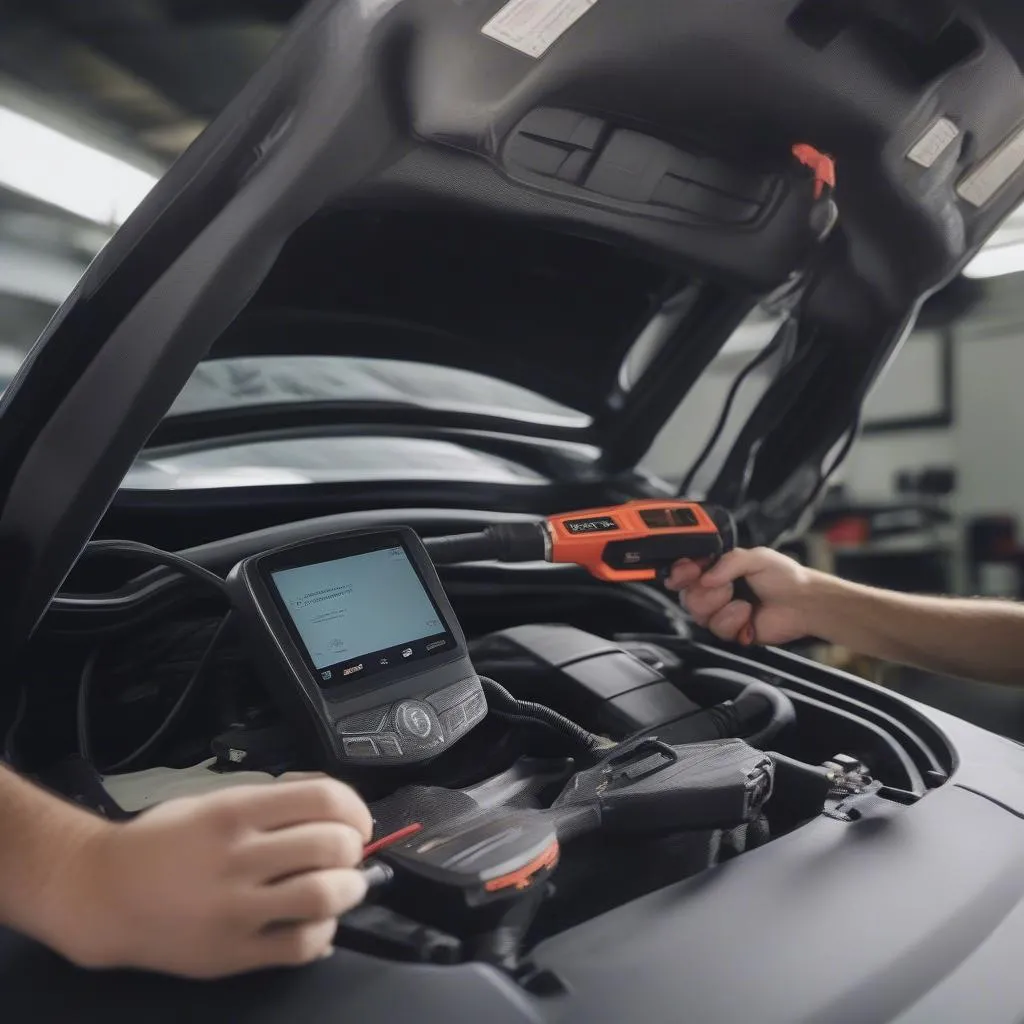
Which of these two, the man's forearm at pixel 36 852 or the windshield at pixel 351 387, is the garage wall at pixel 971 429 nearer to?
the windshield at pixel 351 387

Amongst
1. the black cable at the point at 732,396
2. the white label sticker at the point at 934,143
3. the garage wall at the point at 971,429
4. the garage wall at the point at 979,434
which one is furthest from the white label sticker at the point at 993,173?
the garage wall at the point at 979,434

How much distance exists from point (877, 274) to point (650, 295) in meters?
0.31

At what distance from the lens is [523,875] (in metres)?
0.58

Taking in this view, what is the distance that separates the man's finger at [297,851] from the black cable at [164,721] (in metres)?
0.39

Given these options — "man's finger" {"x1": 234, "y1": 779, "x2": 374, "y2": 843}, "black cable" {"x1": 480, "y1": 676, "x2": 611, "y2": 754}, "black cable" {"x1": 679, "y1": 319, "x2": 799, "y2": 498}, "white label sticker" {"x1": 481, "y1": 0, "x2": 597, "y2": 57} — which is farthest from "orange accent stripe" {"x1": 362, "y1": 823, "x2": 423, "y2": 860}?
"black cable" {"x1": 679, "y1": 319, "x2": 799, "y2": 498}

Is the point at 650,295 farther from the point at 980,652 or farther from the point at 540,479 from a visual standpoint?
the point at 980,652

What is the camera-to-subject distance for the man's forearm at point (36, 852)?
0.51m

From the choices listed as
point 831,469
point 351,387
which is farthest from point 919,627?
point 351,387

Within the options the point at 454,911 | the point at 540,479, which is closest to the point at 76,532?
the point at 454,911

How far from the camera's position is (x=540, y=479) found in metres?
1.36

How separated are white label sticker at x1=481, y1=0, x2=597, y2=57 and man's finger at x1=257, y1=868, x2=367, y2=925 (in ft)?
1.91

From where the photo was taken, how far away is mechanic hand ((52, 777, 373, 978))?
1.56ft

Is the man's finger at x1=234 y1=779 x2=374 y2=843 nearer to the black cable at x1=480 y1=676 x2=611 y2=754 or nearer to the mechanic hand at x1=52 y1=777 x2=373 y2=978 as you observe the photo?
the mechanic hand at x1=52 y1=777 x2=373 y2=978

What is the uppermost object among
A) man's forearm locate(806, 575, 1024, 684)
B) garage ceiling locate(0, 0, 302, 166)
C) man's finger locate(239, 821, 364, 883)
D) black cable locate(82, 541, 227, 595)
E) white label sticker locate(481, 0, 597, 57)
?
garage ceiling locate(0, 0, 302, 166)
